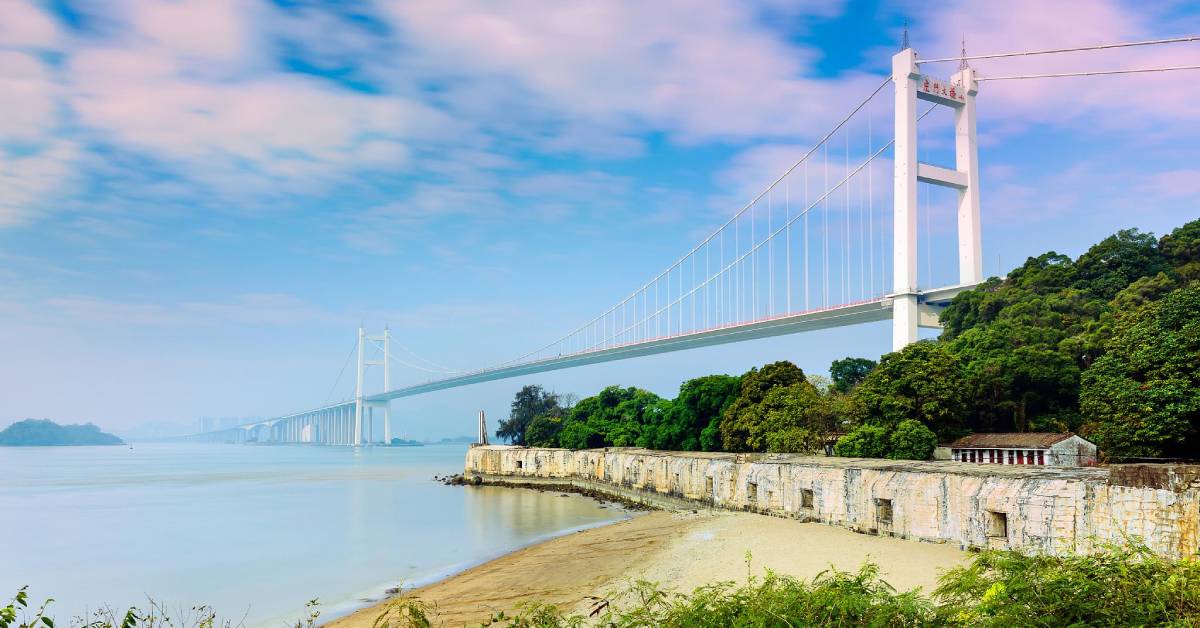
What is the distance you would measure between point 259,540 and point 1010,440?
23.4 metres

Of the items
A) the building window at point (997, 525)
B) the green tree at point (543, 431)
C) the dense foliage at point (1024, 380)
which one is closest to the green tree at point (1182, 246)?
the dense foliage at point (1024, 380)

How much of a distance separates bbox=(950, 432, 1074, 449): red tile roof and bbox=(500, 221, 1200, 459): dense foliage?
0.84 m

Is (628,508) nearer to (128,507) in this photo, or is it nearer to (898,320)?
(898,320)

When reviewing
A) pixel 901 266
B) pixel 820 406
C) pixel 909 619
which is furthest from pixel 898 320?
pixel 909 619

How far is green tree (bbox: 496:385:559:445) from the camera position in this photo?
60844 mm

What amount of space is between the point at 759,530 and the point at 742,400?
13.6 meters

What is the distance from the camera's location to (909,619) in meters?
5.50

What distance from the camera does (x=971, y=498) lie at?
47.8ft

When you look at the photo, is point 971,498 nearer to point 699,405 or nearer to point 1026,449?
point 1026,449

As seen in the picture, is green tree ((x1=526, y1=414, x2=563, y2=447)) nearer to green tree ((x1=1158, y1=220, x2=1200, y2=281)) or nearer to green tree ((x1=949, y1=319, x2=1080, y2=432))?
green tree ((x1=949, y1=319, x2=1080, y2=432))

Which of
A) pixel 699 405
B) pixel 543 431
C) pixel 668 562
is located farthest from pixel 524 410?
pixel 668 562

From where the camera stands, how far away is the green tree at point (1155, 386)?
1650cm

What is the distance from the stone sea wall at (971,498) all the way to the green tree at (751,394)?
384cm

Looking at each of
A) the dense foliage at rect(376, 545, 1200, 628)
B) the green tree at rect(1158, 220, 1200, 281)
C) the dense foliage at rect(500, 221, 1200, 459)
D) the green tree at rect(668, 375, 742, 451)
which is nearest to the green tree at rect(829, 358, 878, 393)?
the dense foliage at rect(500, 221, 1200, 459)
